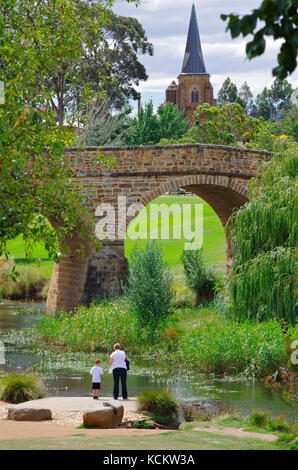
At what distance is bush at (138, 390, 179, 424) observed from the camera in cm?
1206

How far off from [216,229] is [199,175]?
2039 centimetres

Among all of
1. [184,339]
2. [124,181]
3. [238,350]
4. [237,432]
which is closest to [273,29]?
[237,432]

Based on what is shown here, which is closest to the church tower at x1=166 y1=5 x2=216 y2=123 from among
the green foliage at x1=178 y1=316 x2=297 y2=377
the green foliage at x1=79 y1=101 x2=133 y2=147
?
the green foliage at x1=79 y1=101 x2=133 y2=147

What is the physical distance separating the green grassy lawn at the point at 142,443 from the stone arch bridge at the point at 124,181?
14996 millimetres

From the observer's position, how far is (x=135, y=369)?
17031mm

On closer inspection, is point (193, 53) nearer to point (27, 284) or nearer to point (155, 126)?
point (155, 126)

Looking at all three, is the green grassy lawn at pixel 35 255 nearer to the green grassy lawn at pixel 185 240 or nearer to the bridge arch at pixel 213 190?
the green grassy lawn at pixel 185 240

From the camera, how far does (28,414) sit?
11008 millimetres

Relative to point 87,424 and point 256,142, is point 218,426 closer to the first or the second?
point 87,424

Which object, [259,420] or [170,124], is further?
[170,124]

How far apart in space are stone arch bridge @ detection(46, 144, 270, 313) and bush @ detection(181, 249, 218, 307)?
2656mm

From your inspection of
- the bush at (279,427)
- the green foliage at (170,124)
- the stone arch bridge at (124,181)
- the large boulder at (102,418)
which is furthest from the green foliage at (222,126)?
the bush at (279,427)

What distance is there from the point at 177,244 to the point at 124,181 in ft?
61.5

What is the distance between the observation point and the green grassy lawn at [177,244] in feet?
120
